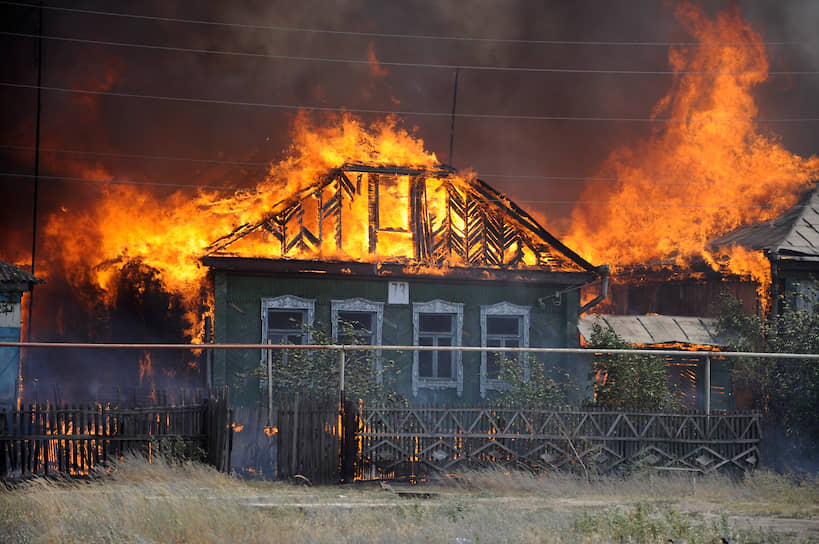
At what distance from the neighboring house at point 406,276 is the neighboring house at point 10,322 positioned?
4411 millimetres

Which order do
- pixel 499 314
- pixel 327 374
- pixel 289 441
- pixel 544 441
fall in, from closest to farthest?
pixel 289 441, pixel 544 441, pixel 327 374, pixel 499 314

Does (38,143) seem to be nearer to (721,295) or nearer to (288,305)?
(288,305)

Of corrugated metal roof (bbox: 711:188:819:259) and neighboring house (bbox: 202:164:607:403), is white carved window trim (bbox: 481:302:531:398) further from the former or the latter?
corrugated metal roof (bbox: 711:188:819:259)

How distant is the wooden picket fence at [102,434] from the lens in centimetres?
1183

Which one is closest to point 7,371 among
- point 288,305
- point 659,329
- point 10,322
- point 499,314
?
point 10,322

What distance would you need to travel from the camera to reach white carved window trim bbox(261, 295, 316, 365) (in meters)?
17.9

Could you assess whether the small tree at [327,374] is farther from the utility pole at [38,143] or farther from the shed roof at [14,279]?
the utility pole at [38,143]

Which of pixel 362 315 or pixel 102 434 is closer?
pixel 102 434

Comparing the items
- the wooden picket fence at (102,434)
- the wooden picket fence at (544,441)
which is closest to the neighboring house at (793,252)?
the wooden picket fence at (544,441)

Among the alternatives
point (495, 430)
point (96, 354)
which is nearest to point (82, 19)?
point (96, 354)

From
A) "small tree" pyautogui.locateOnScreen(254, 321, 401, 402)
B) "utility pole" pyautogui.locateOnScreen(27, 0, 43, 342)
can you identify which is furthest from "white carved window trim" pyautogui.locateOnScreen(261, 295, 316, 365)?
"utility pole" pyautogui.locateOnScreen(27, 0, 43, 342)

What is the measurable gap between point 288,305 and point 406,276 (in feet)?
9.99

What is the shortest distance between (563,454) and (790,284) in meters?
12.2

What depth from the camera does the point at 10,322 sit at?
17359 mm
